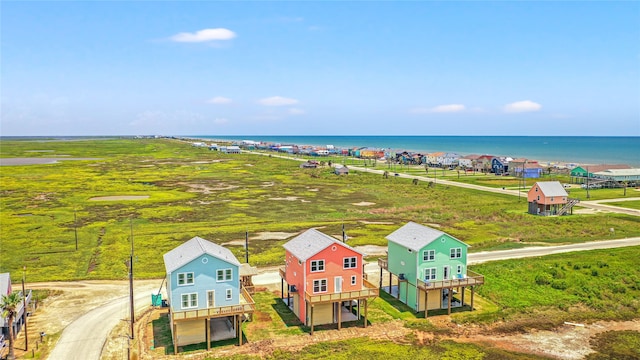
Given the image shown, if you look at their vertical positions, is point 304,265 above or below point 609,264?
above

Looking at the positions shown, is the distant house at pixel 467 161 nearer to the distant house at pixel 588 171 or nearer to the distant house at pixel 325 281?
the distant house at pixel 588 171

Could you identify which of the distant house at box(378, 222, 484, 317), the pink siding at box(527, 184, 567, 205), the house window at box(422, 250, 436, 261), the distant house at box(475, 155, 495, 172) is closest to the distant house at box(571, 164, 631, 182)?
the distant house at box(475, 155, 495, 172)

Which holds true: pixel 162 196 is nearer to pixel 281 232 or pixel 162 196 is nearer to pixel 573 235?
pixel 281 232

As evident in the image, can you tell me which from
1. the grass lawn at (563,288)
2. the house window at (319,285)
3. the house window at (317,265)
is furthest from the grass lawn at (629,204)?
the house window at (317,265)

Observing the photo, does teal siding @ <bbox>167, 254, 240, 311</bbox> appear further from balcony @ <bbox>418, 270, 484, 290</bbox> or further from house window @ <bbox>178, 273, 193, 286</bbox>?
balcony @ <bbox>418, 270, 484, 290</bbox>

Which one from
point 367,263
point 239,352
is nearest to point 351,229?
point 367,263

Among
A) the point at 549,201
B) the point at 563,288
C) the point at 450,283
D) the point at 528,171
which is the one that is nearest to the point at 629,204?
the point at 549,201

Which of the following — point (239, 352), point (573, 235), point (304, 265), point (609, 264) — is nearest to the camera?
point (239, 352)
